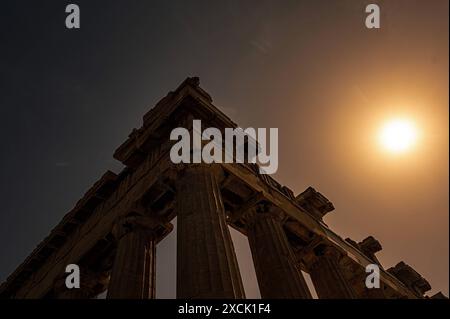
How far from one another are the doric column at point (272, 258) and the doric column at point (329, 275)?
4.77 meters

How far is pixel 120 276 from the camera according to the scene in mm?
17250

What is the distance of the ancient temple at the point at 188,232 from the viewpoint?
15.0 m

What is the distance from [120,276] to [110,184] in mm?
9517

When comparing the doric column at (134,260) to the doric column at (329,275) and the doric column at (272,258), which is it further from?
the doric column at (329,275)

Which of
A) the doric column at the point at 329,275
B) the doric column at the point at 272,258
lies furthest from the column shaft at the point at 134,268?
the doric column at the point at 329,275

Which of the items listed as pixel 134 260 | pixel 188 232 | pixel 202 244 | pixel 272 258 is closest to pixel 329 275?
pixel 272 258

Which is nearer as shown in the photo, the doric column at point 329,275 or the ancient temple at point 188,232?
the ancient temple at point 188,232

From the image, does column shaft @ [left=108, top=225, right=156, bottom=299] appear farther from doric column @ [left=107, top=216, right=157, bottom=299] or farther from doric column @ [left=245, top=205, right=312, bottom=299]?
doric column @ [left=245, top=205, right=312, bottom=299]

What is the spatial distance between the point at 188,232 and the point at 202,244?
100cm

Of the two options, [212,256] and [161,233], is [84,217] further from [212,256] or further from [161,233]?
[212,256]

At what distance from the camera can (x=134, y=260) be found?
18125 mm

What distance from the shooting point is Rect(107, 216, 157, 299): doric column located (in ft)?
55.4

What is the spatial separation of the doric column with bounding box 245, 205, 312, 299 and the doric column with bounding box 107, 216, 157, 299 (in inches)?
199
